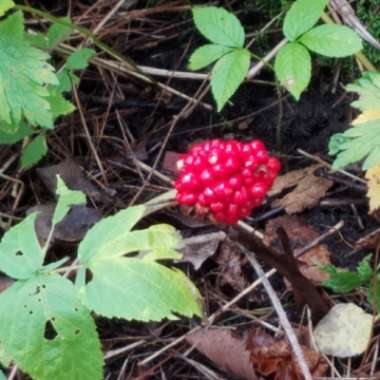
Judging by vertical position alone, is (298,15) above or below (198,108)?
above

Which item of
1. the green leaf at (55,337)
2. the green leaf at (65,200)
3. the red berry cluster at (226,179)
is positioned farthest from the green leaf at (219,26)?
the green leaf at (55,337)

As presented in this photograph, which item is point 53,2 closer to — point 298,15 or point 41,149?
point 41,149

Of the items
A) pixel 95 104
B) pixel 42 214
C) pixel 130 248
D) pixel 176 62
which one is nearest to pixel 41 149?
pixel 42 214

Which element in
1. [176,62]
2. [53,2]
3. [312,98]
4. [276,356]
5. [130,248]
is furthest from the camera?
[53,2]

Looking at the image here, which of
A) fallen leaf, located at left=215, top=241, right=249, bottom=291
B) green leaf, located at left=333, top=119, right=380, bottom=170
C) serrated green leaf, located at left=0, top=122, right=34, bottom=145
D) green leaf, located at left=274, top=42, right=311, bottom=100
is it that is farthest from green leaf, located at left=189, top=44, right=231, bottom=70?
serrated green leaf, located at left=0, top=122, right=34, bottom=145

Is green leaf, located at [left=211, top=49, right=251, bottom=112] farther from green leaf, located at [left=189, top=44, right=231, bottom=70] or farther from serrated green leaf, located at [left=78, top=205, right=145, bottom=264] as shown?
serrated green leaf, located at [left=78, top=205, right=145, bottom=264]
